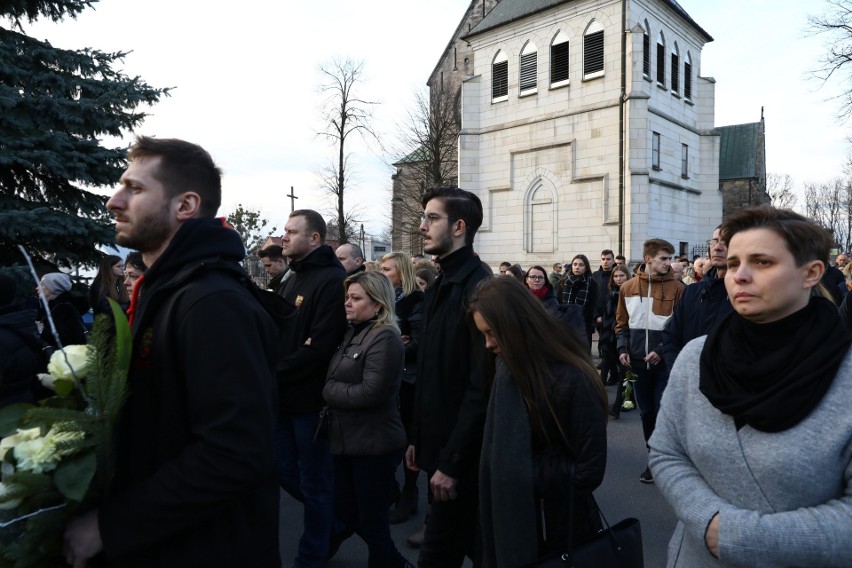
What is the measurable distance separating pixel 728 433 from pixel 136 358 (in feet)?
5.75

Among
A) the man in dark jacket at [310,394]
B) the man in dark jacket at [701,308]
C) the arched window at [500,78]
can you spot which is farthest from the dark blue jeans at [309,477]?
the arched window at [500,78]

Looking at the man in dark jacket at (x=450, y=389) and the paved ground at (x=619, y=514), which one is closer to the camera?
the man in dark jacket at (x=450, y=389)

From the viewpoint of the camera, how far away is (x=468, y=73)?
1676 inches

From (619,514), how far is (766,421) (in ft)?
12.0

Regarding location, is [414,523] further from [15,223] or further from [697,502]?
[15,223]

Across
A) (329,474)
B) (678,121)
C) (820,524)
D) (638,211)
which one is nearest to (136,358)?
(820,524)

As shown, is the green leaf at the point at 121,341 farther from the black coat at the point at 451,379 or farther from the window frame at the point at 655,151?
the window frame at the point at 655,151

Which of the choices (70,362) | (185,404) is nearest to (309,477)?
(185,404)

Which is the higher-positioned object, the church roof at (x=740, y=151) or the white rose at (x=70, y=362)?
the church roof at (x=740, y=151)

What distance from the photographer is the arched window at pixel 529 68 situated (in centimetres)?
2916

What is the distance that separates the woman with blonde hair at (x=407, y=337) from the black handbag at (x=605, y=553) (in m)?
2.73

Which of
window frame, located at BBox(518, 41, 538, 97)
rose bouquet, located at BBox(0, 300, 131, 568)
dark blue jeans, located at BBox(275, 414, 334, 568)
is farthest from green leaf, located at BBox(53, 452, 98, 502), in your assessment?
window frame, located at BBox(518, 41, 538, 97)

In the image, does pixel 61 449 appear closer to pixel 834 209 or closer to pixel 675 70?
pixel 675 70

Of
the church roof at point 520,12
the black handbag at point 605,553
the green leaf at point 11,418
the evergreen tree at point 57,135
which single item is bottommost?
the black handbag at point 605,553
